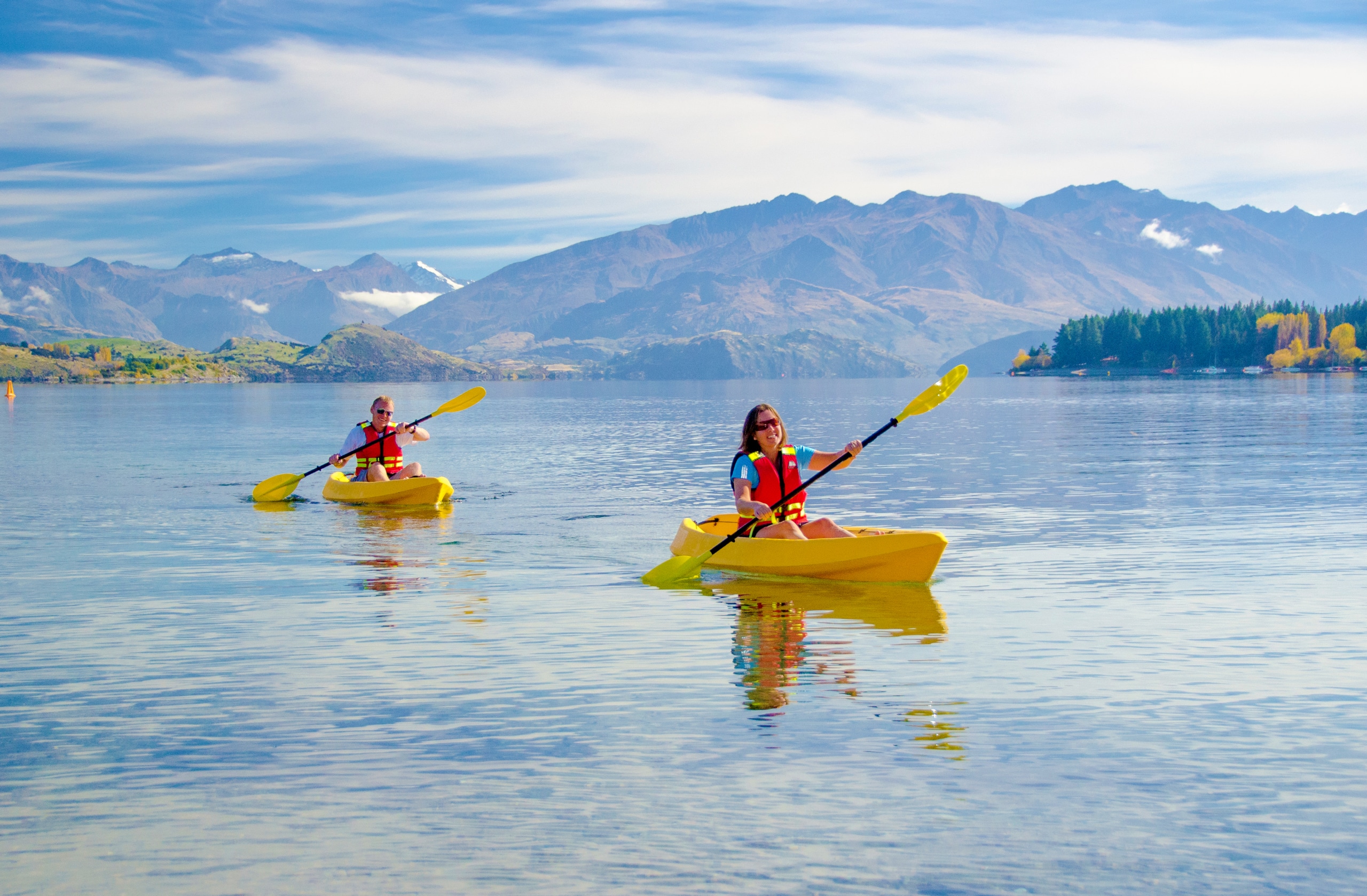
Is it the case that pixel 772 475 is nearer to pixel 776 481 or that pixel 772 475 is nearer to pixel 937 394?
pixel 776 481

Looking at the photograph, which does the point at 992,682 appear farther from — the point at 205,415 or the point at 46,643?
the point at 205,415

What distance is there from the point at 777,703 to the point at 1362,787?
15.6ft

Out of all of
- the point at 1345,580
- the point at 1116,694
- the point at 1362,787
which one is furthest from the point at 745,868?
the point at 1345,580

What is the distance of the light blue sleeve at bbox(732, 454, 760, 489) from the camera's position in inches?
691

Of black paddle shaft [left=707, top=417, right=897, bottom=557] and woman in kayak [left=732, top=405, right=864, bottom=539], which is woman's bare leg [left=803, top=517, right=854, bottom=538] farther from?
black paddle shaft [left=707, top=417, right=897, bottom=557]

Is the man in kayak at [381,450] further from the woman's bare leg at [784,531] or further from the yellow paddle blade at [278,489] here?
the woman's bare leg at [784,531]

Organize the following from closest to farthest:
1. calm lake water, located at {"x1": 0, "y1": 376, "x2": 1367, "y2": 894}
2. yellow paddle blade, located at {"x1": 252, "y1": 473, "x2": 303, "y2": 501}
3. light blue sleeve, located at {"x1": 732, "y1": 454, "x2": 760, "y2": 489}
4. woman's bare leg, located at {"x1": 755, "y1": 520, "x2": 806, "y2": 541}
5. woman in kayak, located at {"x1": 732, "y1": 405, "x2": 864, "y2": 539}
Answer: calm lake water, located at {"x1": 0, "y1": 376, "x2": 1367, "y2": 894}, woman in kayak, located at {"x1": 732, "y1": 405, "x2": 864, "y2": 539}, light blue sleeve, located at {"x1": 732, "y1": 454, "x2": 760, "y2": 489}, woman's bare leg, located at {"x1": 755, "y1": 520, "x2": 806, "y2": 541}, yellow paddle blade, located at {"x1": 252, "y1": 473, "x2": 303, "y2": 501}

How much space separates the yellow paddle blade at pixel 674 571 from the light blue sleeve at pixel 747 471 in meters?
1.50

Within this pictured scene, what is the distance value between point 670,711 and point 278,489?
2408cm

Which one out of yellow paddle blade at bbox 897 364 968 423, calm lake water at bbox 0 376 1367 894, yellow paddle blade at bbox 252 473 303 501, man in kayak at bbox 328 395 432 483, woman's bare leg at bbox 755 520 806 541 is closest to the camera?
calm lake water at bbox 0 376 1367 894

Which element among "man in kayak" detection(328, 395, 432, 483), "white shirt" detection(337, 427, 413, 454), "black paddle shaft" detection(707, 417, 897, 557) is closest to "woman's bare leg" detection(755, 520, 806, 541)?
"black paddle shaft" detection(707, 417, 897, 557)

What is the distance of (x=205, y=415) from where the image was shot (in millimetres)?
104438

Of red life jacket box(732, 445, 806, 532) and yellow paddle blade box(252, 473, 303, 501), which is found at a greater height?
red life jacket box(732, 445, 806, 532)

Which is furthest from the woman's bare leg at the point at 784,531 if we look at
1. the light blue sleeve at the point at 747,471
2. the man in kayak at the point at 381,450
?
the man in kayak at the point at 381,450
